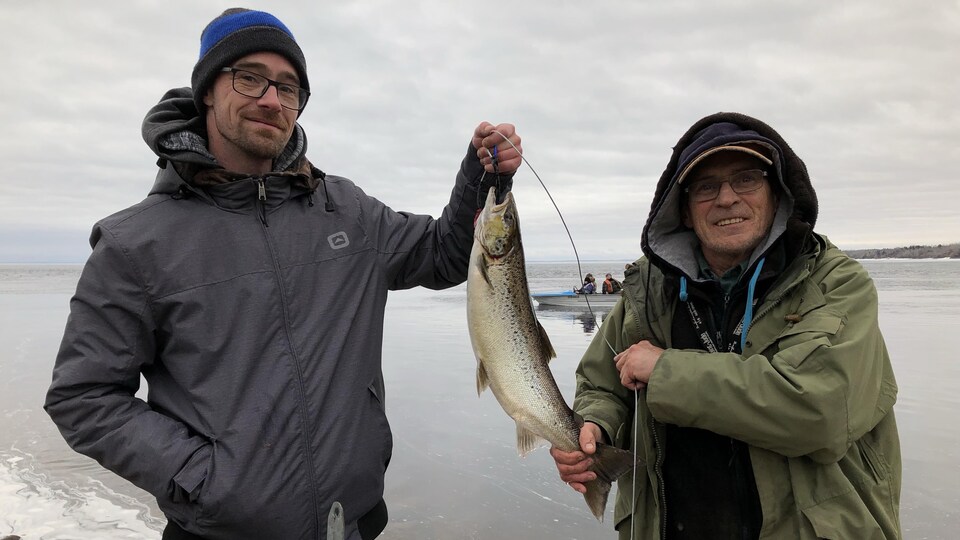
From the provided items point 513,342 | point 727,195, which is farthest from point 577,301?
point 513,342

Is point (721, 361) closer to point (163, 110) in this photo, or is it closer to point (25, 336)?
point (163, 110)

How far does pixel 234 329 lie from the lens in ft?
8.57

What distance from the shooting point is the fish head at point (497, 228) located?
9.84ft

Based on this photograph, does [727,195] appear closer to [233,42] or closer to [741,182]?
[741,182]

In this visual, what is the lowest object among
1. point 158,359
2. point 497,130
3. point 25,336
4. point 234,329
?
point 25,336

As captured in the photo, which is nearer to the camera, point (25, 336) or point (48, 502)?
point (48, 502)

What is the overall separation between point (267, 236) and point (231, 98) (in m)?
0.72

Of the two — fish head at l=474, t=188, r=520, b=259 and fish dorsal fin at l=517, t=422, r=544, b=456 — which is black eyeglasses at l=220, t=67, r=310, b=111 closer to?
fish head at l=474, t=188, r=520, b=259

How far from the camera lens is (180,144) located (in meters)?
2.73

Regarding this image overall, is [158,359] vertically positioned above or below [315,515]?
above

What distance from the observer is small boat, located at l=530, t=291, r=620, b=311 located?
82.0 feet

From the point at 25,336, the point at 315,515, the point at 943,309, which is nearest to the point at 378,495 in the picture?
the point at 315,515

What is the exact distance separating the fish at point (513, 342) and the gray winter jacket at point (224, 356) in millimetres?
581

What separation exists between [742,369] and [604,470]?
0.91m
